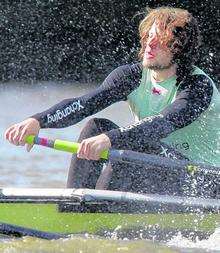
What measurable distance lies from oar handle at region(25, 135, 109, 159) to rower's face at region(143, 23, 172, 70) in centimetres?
64

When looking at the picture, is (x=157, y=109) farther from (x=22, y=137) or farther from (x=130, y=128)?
(x=22, y=137)

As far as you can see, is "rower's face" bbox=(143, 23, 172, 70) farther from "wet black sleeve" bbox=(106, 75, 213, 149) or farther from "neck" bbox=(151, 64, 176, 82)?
"wet black sleeve" bbox=(106, 75, 213, 149)

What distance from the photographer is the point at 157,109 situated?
552 centimetres

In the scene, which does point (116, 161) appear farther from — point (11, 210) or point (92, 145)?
point (11, 210)

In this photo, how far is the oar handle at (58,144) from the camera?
16.6 feet

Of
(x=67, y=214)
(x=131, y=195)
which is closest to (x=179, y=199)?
(x=131, y=195)

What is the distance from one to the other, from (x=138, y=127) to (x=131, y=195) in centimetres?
35

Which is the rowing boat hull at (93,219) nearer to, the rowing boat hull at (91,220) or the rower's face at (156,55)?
the rowing boat hull at (91,220)

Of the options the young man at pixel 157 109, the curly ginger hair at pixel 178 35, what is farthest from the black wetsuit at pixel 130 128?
the curly ginger hair at pixel 178 35

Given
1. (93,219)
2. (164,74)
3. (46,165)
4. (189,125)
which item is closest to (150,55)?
(164,74)

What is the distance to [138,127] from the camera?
517cm

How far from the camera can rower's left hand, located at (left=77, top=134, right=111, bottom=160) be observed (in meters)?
4.98

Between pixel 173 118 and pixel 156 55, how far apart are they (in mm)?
387

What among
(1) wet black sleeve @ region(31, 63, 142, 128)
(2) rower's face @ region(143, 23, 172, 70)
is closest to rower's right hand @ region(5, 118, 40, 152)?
(1) wet black sleeve @ region(31, 63, 142, 128)
